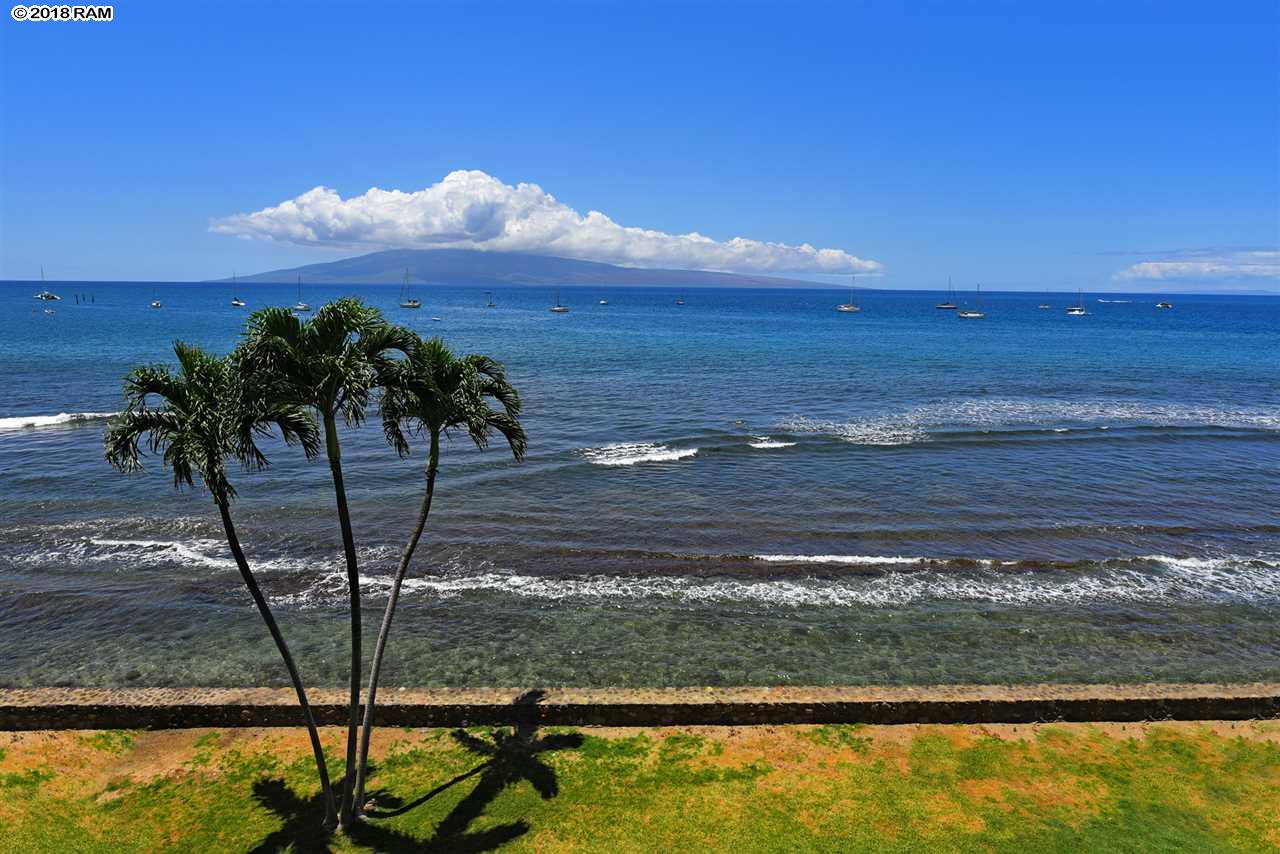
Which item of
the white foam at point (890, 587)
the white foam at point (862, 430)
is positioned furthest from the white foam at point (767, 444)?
the white foam at point (890, 587)

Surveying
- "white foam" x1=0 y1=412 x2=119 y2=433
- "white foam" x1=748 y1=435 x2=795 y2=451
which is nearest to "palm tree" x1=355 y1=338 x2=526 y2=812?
"white foam" x1=748 y1=435 x2=795 y2=451

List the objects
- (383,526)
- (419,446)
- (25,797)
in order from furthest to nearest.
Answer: (419,446), (383,526), (25,797)

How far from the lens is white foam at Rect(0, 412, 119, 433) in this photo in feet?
134

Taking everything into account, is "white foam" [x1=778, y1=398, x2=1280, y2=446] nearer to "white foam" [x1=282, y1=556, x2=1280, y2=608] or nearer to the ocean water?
the ocean water

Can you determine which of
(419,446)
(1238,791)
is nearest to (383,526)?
(419,446)

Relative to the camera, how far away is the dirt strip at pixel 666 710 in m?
13.6

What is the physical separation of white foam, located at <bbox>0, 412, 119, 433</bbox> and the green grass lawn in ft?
115

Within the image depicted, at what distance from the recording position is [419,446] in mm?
38062

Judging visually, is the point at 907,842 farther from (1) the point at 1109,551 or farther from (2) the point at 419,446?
(2) the point at 419,446

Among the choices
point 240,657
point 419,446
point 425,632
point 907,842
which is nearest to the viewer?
point 907,842

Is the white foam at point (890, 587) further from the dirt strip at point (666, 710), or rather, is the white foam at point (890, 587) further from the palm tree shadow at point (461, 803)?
the palm tree shadow at point (461, 803)

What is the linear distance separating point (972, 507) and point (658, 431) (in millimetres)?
17710

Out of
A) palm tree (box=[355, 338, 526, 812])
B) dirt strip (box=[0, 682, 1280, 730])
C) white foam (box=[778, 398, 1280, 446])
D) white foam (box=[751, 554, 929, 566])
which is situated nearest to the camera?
palm tree (box=[355, 338, 526, 812])

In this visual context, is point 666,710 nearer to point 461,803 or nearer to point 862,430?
point 461,803
